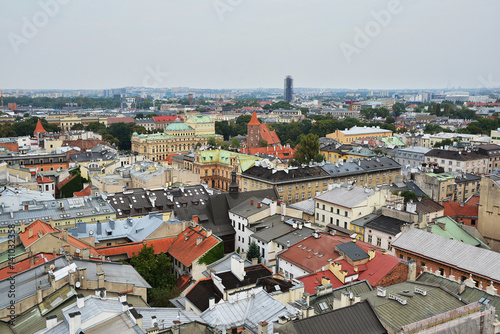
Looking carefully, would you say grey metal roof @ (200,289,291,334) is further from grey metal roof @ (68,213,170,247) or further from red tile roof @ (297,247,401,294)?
grey metal roof @ (68,213,170,247)

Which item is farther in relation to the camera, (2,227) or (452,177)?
(452,177)

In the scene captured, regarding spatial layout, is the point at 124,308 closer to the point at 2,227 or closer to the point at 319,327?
the point at 319,327

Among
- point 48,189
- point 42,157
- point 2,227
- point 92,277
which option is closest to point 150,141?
point 42,157

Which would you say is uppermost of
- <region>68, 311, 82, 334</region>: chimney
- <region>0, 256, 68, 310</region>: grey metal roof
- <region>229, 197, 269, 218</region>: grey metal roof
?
<region>68, 311, 82, 334</region>: chimney

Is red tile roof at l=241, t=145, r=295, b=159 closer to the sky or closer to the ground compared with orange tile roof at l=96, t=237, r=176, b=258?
closer to the ground

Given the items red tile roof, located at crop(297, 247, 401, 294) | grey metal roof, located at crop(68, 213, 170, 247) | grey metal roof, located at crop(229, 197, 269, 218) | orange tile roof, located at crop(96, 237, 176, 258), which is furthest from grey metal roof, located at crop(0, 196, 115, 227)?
red tile roof, located at crop(297, 247, 401, 294)

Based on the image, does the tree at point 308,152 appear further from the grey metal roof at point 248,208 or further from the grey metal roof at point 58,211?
the grey metal roof at point 58,211

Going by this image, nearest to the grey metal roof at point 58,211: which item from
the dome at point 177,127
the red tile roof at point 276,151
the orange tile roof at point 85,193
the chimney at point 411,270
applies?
the orange tile roof at point 85,193
